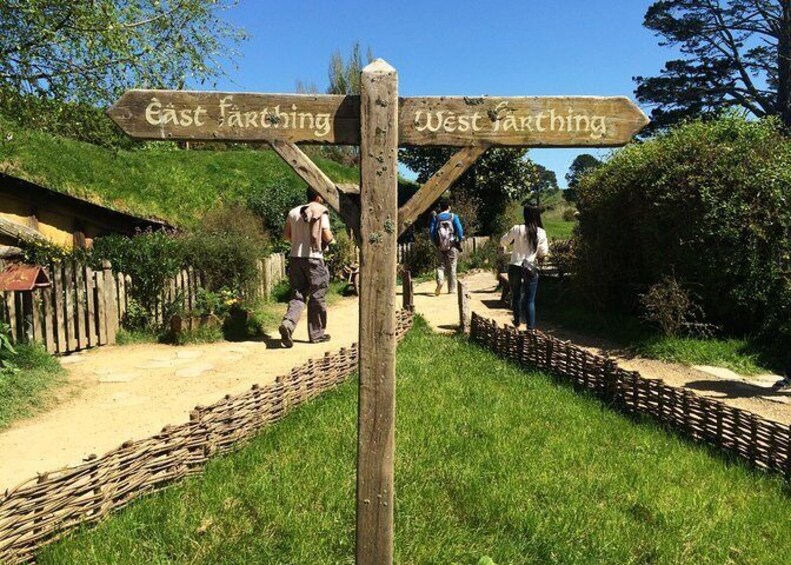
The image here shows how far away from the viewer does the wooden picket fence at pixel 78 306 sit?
23.5 ft

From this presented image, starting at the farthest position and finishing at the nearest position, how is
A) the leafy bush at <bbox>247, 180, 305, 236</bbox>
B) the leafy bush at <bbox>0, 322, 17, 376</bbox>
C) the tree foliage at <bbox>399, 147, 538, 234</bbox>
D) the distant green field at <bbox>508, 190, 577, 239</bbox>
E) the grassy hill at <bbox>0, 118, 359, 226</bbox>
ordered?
the distant green field at <bbox>508, 190, 577, 239</bbox> < the tree foliage at <bbox>399, 147, 538, 234</bbox> < the leafy bush at <bbox>247, 180, 305, 236</bbox> < the grassy hill at <bbox>0, 118, 359, 226</bbox> < the leafy bush at <bbox>0, 322, 17, 376</bbox>

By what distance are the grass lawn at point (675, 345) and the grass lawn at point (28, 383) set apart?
7.17 metres

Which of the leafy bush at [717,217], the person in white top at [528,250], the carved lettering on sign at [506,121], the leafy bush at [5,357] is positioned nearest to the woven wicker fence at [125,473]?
the leafy bush at [5,357]

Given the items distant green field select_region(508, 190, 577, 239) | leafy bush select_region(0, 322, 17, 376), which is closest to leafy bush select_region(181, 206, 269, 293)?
leafy bush select_region(0, 322, 17, 376)

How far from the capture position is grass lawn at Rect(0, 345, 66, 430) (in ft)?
17.2

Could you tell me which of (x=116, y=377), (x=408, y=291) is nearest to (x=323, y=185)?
(x=116, y=377)

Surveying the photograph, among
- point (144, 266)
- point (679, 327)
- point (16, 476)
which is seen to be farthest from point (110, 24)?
point (679, 327)

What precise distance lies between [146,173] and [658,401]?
15.6 meters

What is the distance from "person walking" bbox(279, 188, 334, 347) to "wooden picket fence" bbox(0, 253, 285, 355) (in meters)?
2.17

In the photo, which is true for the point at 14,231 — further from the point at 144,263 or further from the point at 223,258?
the point at 223,258

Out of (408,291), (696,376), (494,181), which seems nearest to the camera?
(696,376)

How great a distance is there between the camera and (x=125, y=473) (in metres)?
3.50

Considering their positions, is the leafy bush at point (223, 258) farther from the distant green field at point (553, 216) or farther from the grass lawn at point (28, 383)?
the distant green field at point (553, 216)

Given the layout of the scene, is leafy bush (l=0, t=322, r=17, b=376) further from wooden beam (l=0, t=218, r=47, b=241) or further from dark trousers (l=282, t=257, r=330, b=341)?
wooden beam (l=0, t=218, r=47, b=241)
